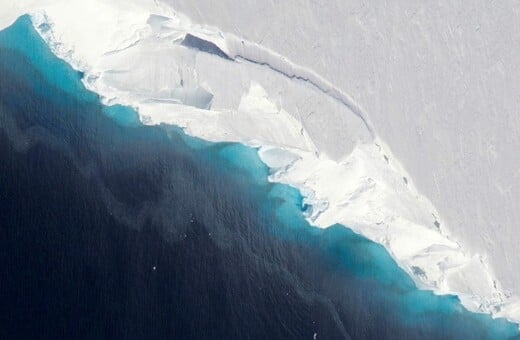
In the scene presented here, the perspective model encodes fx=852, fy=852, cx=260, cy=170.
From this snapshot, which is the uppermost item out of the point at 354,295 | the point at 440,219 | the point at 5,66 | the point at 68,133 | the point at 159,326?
the point at 5,66

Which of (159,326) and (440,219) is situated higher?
(440,219)

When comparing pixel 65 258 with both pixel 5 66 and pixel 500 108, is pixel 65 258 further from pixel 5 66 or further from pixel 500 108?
pixel 500 108

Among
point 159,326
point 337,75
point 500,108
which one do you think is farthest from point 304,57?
point 159,326

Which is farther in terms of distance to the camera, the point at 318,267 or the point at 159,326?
the point at 318,267

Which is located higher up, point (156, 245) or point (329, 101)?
point (329, 101)
